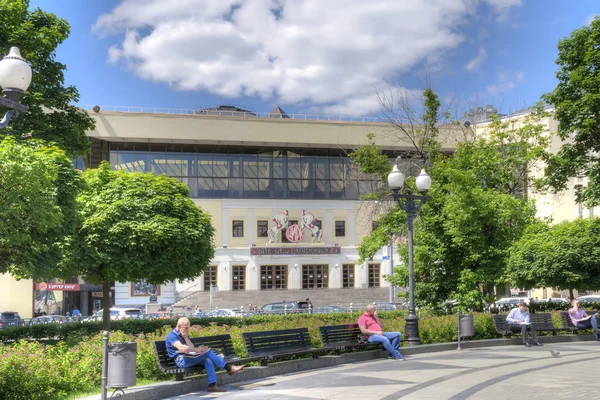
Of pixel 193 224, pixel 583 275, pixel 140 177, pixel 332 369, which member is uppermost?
pixel 140 177

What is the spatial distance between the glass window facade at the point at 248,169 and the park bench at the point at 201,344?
157 feet

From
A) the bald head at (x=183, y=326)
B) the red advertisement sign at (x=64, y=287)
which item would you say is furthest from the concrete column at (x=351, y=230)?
the bald head at (x=183, y=326)

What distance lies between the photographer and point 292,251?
63625 mm

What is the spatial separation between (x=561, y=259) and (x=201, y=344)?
19.0 m

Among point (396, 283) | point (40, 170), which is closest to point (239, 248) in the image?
point (396, 283)

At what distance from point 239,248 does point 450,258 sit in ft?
127

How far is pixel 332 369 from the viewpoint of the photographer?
14531 mm

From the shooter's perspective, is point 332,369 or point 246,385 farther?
point 332,369

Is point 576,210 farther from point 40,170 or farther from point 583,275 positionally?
point 40,170

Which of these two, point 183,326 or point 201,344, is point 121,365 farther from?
point 201,344

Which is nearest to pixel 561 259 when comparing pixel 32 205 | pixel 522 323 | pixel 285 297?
pixel 522 323

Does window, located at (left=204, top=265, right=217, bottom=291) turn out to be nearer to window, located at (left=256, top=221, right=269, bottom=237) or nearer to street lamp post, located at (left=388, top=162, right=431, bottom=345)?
window, located at (left=256, top=221, right=269, bottom=237)

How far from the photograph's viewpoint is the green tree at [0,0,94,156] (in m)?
24.5

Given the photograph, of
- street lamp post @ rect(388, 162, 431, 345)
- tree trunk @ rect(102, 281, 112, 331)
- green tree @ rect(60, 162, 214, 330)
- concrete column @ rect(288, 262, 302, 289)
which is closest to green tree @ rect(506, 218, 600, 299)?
street lamp post @ rect(388, 162, 431, 345)
